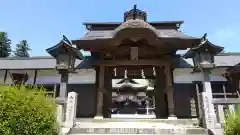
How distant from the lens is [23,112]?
552 cm

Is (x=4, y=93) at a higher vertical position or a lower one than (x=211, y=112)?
higher

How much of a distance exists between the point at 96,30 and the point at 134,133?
341 inches

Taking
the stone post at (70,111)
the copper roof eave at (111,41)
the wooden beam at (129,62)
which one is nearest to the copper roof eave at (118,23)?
the copper roof eave at (111,41)

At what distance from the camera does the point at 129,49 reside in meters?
11.9

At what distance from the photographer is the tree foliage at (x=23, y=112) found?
5.31 m

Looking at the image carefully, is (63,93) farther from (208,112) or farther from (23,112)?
(208,112)

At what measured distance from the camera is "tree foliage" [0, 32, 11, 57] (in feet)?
144

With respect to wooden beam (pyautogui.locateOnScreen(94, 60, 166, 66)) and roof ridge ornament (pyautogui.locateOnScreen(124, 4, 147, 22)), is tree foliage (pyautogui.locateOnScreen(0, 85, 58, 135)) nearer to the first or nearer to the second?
wooden beam (pyautogui.locateOnScreen(94, 60, 166, 66))

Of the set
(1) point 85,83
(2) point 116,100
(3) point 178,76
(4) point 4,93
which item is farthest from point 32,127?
(2) point 116,100

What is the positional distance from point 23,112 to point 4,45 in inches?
1763

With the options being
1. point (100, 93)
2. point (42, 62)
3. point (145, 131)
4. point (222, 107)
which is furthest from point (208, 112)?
point (42, 62)

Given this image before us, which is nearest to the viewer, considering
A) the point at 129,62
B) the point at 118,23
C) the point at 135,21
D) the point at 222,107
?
the point at 222,107

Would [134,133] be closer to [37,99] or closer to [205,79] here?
[37,99]

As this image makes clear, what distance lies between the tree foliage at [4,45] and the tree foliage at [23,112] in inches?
1682
